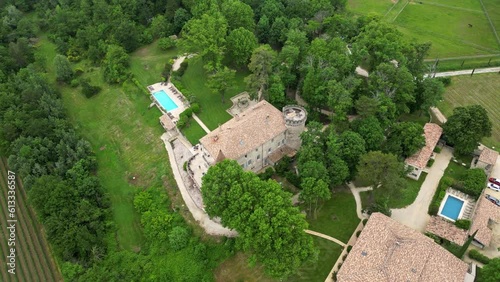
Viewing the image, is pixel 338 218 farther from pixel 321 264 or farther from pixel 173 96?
pixel 173 96

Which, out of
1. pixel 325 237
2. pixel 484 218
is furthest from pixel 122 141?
pixel 484 218

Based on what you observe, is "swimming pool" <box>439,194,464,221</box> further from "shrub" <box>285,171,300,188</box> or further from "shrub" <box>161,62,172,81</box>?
"shrub" <box>161,62,172,81</box>

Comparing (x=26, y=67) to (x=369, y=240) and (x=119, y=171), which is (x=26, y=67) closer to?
(x=119, y=171)

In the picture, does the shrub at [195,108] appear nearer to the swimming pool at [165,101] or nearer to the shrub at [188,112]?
the shrub at [188,112]

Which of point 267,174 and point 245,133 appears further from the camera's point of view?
point 267,174

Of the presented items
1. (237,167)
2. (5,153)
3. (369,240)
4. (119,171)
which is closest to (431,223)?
(369,240)

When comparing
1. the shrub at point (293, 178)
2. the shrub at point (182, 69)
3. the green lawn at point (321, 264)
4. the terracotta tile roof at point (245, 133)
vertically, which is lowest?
the green lawn at point (321, 264)

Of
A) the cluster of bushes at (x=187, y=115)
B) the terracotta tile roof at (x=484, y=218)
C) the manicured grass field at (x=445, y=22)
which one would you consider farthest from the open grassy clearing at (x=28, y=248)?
the manicured grass field at (x=445, y=22)
